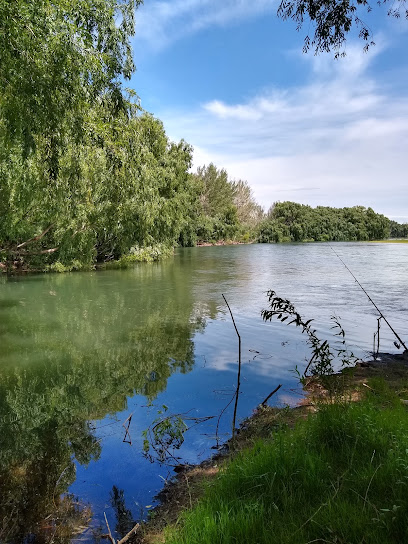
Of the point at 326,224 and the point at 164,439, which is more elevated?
the point at 326,224

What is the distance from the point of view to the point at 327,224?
90.6 m

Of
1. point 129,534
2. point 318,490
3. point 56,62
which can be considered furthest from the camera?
point 56,62

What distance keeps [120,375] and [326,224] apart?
3511 inches

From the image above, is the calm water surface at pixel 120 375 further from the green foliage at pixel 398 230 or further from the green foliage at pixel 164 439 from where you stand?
the green foliage at pixel 398 230

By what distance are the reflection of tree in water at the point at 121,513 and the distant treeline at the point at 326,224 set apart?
84203 mm

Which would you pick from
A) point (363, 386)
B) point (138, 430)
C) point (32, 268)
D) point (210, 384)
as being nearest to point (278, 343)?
point (210, 384)

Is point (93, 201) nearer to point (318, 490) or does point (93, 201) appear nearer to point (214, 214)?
point (318, 490)

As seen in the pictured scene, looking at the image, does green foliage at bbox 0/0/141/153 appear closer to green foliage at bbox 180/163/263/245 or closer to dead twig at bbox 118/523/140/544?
dead twig at bbox 118/523/140/544

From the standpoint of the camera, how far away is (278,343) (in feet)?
28.8

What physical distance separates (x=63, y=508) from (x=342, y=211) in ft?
332

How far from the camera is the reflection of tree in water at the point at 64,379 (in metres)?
3.60

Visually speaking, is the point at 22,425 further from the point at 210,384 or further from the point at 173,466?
the point at 210,384

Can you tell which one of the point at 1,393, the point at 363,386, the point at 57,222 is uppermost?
the point at 57,222

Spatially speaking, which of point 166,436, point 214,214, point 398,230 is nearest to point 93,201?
point 166,436
